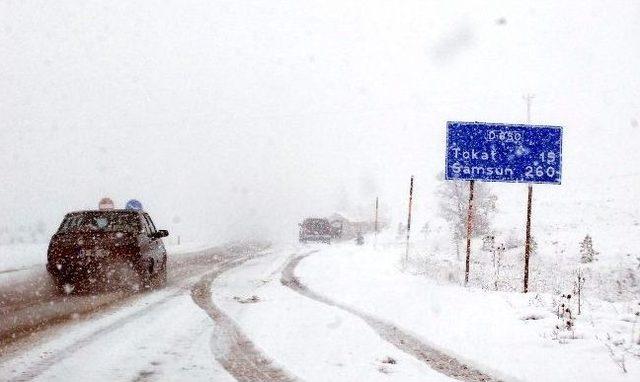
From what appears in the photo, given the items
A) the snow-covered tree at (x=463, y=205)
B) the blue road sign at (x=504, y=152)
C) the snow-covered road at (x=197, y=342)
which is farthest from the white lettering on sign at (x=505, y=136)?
the snow-covered tree at (x=463, y=205)

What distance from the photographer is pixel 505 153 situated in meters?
11.9

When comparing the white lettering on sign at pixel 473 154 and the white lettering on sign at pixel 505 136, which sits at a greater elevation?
the white lettering on sign at pixel 505 136

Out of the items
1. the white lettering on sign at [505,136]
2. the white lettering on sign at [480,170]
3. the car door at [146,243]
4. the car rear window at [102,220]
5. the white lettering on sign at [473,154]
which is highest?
the white lettering on sign at [505,136]

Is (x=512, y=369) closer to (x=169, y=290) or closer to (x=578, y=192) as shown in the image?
(x=169, y=290)

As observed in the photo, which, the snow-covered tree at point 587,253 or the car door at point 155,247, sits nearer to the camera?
the car door at point 155,247

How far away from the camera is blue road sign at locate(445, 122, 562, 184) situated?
11594 mm

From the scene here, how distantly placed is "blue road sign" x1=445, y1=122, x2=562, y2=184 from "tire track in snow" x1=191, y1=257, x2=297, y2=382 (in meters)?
6.89

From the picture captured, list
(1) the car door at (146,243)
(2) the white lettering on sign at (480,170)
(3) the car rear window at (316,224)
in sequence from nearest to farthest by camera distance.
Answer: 1. (1) the car door at (146,243)
2. (2) the white lettering on sign at (480,170)
3. (3) the car rear window at (316,224)

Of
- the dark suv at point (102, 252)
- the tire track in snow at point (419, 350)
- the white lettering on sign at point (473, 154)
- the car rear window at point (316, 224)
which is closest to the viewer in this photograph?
the tire track in snow at point (419, 350)

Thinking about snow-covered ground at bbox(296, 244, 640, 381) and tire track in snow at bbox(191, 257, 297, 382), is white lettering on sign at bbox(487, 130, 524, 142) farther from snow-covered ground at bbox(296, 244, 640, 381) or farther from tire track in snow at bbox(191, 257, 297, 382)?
tire track in snow at bbox(191, 257, 297, 382)

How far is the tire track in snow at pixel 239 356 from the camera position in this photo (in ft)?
15.6

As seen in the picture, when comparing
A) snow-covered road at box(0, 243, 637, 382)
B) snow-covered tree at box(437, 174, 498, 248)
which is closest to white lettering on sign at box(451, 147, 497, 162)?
snow-covered road at box(0, 243, 637, 382)

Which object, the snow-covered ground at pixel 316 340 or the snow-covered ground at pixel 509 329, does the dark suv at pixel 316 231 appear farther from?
the snow-covered ground at pixel 316 340

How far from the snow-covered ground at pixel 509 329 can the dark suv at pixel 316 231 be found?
35.0 m
